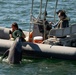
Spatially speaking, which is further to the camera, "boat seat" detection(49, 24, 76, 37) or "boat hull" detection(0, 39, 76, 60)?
"boat seat" detection(49, 24, 76, 37)

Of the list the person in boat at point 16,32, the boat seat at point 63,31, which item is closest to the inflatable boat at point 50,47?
the boat seat at point 63,31

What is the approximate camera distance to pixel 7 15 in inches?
994

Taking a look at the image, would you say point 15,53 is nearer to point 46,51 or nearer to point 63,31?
point 46,51

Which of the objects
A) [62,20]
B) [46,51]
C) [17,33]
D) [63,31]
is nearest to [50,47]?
[46,51]

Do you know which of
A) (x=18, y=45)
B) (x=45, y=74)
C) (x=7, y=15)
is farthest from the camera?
(x=7, y=15)

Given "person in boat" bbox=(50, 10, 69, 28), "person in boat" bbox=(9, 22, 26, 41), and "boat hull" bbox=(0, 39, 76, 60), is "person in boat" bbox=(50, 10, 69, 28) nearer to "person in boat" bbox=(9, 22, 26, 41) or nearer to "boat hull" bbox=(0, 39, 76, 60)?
"boat hull" bbox=(0, 39, 76, 60)

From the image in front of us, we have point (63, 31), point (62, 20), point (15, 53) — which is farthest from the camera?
point (62, 20)

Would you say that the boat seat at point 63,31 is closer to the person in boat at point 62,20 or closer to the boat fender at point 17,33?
the person in boat at point 62,20

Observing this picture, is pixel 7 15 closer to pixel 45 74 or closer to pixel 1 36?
pixel 1 36

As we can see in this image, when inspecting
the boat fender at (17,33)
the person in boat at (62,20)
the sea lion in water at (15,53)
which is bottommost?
the sea lion in water at (15,53)

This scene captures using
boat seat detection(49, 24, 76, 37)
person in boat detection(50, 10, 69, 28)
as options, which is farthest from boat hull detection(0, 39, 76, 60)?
person in boat detection(50, 10, 69, 28)

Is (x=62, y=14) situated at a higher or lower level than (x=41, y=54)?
higher

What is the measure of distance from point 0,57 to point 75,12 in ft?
34.5

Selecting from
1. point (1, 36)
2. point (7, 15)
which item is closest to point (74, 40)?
point (1, 36)
